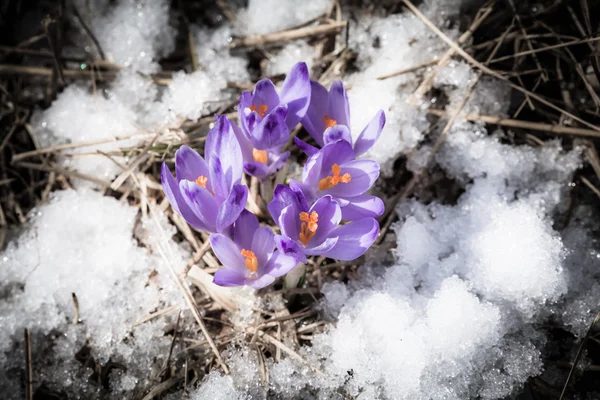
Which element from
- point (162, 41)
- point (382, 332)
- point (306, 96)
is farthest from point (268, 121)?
point (162, 41)

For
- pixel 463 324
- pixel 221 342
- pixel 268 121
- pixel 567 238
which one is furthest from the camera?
pixel 567 238

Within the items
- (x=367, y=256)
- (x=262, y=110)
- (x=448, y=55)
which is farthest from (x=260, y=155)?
(x=448, y=55)

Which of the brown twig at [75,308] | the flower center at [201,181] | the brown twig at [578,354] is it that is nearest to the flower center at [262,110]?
the flower center at [201,181]

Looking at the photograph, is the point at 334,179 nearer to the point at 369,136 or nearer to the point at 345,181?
the point at 345,181

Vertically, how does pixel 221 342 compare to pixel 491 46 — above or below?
below

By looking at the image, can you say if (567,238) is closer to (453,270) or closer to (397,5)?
(453,270)

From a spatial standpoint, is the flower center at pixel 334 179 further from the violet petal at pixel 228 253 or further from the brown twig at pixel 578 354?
the brown twig at pixel 578 354
